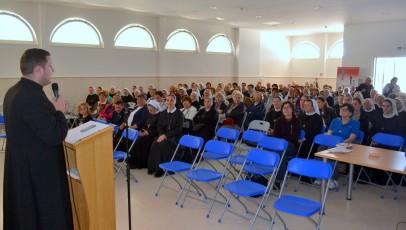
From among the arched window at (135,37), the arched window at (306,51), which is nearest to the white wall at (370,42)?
the arched window at (306,51)

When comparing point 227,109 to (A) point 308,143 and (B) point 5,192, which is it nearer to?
(A) point 308,143

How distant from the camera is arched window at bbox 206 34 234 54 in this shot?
16.5 m

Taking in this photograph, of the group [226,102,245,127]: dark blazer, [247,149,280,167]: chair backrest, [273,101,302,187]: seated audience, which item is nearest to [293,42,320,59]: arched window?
[226,102,245,127]: dark blazer

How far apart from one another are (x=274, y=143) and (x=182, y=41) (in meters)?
11.1

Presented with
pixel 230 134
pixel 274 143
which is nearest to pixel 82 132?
pixel 274 143

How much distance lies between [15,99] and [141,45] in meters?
12.0

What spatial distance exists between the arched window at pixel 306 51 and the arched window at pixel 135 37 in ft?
34.5

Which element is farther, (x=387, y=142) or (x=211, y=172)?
(x=387, y=142)

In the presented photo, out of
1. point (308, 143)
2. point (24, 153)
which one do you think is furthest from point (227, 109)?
point (24, 153)

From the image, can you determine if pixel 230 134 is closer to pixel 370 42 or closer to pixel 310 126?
pixel 310 126

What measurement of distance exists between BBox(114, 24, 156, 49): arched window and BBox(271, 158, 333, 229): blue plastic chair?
10.7 m

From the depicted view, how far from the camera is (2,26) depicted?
10531mm

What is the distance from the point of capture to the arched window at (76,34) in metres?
11.6

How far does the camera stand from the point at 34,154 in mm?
2291
